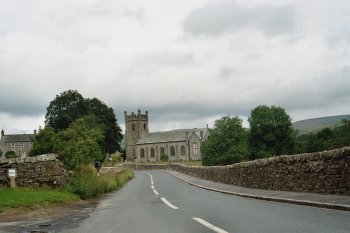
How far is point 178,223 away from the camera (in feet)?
35.8

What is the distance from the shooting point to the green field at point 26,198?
16.5 meters

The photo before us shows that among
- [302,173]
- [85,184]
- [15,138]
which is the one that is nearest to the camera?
[302,173]

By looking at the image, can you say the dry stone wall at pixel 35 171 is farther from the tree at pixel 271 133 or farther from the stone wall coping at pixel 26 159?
the tree at pixel 271 133

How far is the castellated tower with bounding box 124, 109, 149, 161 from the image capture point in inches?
6422

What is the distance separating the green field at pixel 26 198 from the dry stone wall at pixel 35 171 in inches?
46.1

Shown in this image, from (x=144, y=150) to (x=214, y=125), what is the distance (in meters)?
59.1

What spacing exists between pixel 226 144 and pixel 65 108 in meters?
35.6

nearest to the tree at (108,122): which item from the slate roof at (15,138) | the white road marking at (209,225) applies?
the slate roof at (15,138)

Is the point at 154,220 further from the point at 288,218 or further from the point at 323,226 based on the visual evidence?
the point at 323,226

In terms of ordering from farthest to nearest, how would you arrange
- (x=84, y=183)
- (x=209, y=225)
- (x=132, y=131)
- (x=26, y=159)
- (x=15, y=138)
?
(x=132, y=131) → (x=15, y=138) → (x=84, y=183) → (x=26, y=159) → (x=209, y=225)

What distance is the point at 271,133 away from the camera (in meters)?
94.2

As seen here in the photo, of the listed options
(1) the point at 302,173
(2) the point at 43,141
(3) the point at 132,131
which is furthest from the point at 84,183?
(3) the point at 132,131

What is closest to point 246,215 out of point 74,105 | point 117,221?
point 117,221

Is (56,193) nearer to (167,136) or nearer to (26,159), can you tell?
(26,159)
